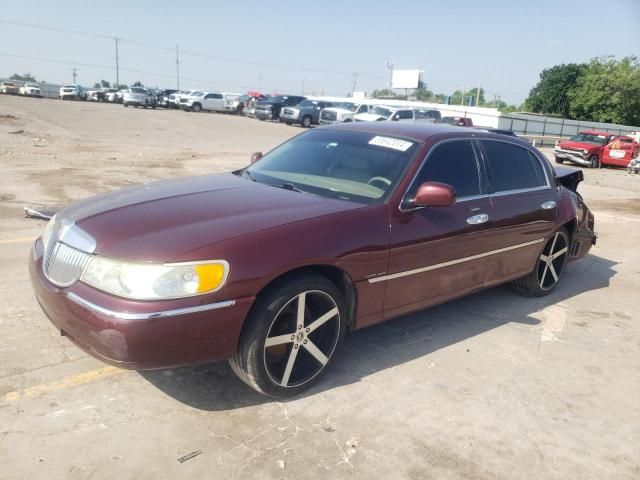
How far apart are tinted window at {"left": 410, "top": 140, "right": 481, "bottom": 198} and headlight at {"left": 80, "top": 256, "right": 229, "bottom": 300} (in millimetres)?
1728

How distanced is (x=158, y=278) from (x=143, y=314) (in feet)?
0.62

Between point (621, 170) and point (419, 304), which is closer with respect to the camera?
point (419, 304)

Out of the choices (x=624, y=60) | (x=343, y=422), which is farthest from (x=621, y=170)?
(x=624, y=60)

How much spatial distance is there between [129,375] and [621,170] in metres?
26.2

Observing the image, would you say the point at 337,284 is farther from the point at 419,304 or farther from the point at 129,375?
the point at 129,375

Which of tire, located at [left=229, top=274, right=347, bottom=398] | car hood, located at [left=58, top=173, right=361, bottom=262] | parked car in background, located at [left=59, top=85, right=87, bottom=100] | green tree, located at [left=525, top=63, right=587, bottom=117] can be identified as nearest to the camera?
car hood, located at [left=58, top=173, right=361, bottom=262]

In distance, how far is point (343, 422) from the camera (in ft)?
10.3

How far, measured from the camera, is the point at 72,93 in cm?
4844

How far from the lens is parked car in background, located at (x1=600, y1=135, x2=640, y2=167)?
24.2 m

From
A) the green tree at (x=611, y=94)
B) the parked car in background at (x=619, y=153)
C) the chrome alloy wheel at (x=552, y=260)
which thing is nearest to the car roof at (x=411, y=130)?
the chrome alloy wheel at (x=552, y=260)

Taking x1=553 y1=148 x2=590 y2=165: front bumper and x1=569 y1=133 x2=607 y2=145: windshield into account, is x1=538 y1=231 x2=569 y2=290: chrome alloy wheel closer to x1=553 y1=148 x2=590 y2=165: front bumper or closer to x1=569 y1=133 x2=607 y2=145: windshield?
x1=553 y1=148 x2=590 y2=165: front bumper

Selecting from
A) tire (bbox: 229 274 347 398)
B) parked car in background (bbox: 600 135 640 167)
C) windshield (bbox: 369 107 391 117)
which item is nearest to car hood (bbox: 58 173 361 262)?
tire (bbox: 229 274 347 398)

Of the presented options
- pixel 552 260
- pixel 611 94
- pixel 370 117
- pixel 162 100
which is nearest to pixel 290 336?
pixel 552 260

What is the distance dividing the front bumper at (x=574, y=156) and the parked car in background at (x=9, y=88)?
4575cm
